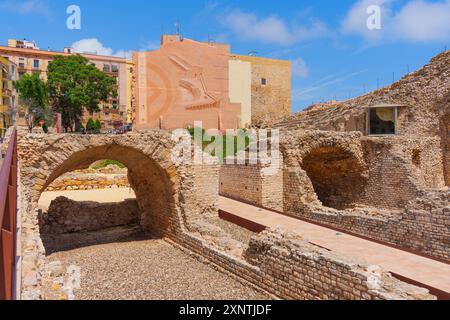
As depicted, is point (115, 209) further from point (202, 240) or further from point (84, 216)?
point (202, 240)

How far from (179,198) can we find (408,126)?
1523 centimetres

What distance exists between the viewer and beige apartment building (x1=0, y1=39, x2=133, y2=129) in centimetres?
4444

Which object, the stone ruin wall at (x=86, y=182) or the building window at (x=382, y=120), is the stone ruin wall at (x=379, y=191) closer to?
the building window at (x=382, y=120)

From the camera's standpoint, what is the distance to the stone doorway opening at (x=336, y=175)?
52.3ft

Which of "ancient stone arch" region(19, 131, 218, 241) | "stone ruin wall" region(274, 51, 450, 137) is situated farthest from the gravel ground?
"stone ruin wall" region(274, 51, 450, 137)

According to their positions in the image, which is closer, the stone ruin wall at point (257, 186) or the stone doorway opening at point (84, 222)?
the stone doorway opening at point (84, 222)

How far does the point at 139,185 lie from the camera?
12195 millimetres

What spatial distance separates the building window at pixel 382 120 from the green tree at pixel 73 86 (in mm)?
21402

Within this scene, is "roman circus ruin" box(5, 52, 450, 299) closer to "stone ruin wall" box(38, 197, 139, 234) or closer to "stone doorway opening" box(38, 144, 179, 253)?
"stone doorway opening" box(38, 144, 179, 253)

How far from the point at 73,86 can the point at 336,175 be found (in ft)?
76.6

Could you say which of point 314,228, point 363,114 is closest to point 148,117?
point 363,114

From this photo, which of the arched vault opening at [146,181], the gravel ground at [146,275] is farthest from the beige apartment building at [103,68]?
the gravel ground at [146,275]

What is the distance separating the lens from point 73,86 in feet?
101
